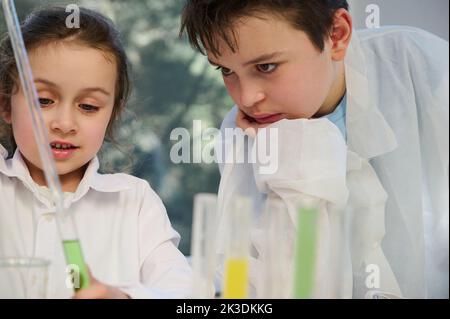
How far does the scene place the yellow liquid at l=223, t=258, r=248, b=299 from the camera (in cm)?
59

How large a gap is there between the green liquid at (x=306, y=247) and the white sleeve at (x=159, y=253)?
0.18 metres

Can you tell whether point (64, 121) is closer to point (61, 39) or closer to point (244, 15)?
point (61, 39)

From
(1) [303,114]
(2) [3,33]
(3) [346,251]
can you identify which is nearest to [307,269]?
(3) [346,251]

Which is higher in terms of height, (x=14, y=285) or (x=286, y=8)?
(x=286, y=8)

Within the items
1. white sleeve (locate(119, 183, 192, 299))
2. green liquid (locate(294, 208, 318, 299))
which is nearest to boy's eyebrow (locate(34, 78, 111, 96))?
white sleeve (locate(119, 183, 192, 299))

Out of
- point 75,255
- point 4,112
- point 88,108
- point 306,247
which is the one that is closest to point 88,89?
point 88,108

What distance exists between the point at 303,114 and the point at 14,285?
1.37ft

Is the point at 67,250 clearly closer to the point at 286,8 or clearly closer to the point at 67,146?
the point at 67,146

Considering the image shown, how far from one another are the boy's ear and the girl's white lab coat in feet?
0.90

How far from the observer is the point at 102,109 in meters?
0.88

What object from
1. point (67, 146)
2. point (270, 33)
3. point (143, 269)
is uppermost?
point (270, 33)

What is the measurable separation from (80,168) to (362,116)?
333mm

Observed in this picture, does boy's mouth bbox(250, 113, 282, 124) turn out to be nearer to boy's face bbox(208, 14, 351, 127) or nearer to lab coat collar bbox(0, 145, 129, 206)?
boy's face bbox(208, 14, 351, 127)

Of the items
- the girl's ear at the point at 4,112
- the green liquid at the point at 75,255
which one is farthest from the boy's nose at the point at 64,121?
the green liquid at the point at 75,255
